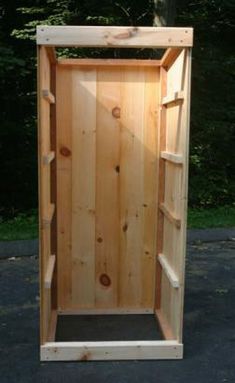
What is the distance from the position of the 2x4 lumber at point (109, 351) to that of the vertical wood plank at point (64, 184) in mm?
1016

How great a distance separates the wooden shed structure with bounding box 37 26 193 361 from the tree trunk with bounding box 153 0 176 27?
5.10 meters

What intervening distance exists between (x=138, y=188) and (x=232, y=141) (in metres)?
6.81

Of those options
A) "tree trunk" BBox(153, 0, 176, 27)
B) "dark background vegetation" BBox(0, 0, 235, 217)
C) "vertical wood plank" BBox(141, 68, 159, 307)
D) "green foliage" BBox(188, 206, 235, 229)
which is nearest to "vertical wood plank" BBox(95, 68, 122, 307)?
"vertical wood plank" BBox(141, 68, 159, 307)

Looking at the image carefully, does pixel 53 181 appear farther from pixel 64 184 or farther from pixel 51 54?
pixel 51 54

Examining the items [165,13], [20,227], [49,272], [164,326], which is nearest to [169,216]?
[164,326]

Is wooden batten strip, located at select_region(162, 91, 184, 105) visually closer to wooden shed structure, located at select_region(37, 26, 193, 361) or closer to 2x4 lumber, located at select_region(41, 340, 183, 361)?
Result: wooden shed structure, located at select_region(37, 26, 193, 361)

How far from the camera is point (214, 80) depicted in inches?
420

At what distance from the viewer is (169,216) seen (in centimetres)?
417

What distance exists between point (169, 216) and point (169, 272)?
1.38 ft

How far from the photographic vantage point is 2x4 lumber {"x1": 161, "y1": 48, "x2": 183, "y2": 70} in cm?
391

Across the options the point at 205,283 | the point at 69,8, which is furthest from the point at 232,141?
the point at 205,283

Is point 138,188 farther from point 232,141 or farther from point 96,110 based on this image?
point 232,141

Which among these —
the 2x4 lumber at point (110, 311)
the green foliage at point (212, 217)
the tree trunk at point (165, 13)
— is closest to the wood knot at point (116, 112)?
the 2x4 lumber at point (110, 311)

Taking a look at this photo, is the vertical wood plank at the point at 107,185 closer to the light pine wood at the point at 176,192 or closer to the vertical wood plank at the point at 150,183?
the vertical wood plank at the point at 150,183
